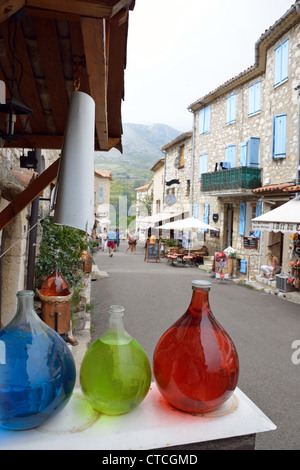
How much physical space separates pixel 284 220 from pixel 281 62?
594 centimetres

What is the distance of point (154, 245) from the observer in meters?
17.0

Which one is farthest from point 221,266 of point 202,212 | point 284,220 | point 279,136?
point 202,212

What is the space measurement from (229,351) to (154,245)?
52.2ft

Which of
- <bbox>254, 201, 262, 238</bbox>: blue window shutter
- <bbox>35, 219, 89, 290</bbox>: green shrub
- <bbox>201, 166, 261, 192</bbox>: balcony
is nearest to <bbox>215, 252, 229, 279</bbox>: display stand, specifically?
<bbox>254, 201, 262, 238</bbox>: blue window shutter

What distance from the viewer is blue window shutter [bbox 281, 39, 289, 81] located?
10711 mm

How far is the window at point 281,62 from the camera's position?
423 inches

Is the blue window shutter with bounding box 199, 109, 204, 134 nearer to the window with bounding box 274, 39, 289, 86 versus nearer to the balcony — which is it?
the balcony

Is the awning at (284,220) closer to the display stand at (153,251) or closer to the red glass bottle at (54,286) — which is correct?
Answer: the red glass bottle at (54,286)

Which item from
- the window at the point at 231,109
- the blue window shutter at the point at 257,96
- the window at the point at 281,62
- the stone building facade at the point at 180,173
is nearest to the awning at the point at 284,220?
the window at the point at 281,62

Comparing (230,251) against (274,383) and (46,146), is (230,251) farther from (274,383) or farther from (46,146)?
(46,146)

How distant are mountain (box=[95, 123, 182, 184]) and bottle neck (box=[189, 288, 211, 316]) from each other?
60.8m

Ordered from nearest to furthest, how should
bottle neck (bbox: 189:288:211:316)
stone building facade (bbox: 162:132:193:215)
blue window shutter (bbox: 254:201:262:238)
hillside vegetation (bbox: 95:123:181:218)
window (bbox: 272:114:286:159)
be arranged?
1. bottle neck (bbox: 189:288:211:316)
2. window (bbox: 272:114:286:159)
3. blue window shutter (bbox: 254:201:262:238)
4. stone building facade (bbox: 162:132:193:215)
5. hillside vegetation (bbox: 95:123:181:218)

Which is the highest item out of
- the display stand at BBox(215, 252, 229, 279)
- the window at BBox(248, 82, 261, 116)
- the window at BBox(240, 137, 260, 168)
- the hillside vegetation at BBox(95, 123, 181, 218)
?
the hillside vegetation at BBox(95, 123, 181, 218)

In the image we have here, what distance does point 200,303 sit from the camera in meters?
1.12
